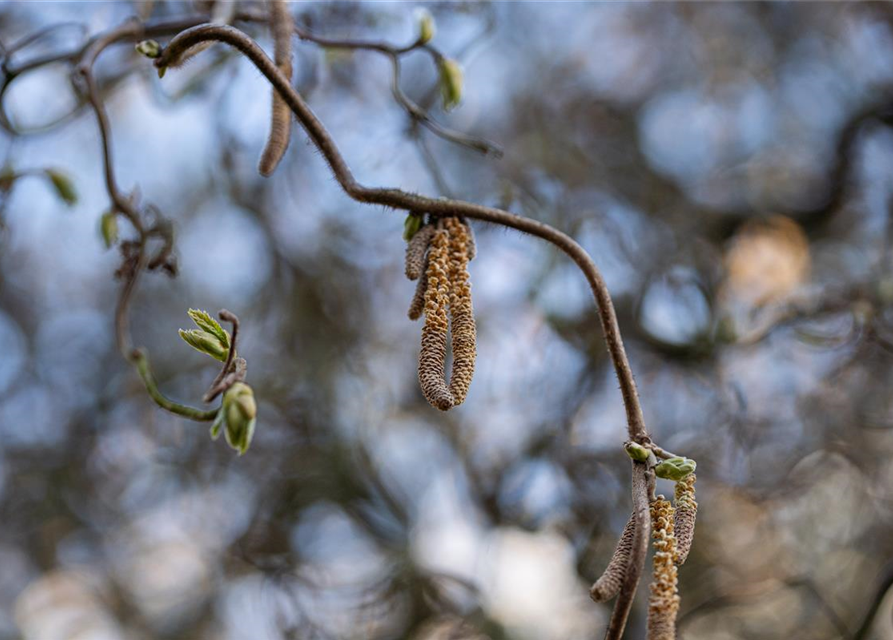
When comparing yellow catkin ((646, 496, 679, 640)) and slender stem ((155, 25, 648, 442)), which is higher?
slender stem ((155, 25, 648, 442))

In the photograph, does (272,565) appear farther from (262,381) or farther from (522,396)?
(522,396)

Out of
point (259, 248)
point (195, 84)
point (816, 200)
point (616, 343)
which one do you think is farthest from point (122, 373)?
point (616, 343)

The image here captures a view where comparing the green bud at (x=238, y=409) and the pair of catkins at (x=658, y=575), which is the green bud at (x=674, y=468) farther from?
the green bud at (x=238, y=409)

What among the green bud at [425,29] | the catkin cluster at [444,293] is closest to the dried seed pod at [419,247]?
the catkin cluster at [444,293]

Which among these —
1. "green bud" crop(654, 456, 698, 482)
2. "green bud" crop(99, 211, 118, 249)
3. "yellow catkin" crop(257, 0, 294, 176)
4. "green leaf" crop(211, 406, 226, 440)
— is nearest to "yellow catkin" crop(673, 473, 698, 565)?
"green bud" crop(654, 456, 698, 482)

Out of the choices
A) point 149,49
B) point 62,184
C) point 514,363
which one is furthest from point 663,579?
point 514,363

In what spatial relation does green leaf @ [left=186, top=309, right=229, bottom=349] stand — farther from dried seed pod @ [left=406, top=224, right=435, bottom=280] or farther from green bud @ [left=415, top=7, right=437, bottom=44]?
green bud @ [left=415, top=7, right=437, bottom=44]
